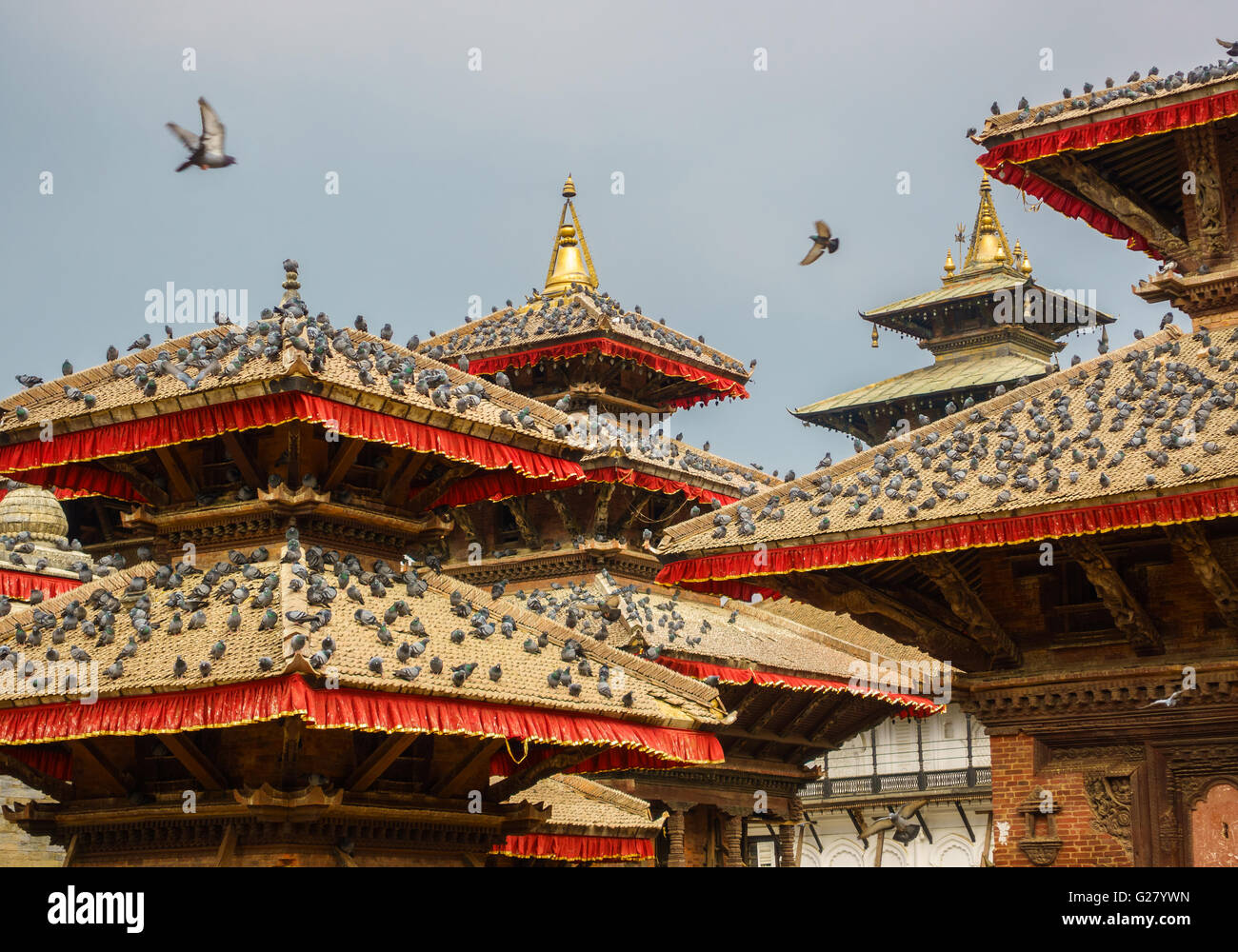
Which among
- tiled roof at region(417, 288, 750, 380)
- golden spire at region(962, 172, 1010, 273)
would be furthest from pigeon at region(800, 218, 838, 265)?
golden spire at region(962, 172, 1010, 273)

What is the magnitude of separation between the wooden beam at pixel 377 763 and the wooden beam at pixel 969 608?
556 centimetres

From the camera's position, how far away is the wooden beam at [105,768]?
44.8ft

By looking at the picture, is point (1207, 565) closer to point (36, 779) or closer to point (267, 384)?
point (267, 384)

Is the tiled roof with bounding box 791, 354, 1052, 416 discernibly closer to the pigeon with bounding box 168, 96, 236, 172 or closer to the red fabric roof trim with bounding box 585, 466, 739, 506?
the red fabric roof trim with bounding box 585, 466, 739, 506

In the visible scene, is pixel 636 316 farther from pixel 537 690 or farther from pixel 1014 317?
pixel 1014 317

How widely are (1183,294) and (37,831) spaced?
12.7 meters

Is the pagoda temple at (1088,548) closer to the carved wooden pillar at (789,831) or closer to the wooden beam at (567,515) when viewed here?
the wooden beam at (567,515)

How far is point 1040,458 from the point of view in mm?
16219

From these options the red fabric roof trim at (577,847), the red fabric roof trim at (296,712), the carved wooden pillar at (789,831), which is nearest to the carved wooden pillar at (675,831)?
the carved wooden pillar at (789,831)

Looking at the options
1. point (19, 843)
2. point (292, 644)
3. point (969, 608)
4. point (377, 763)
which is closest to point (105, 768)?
point (377, 763)

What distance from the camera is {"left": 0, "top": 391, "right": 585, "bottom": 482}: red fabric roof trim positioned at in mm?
13617

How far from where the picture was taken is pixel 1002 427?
17.4 meters

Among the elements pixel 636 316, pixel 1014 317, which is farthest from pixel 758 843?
pixel 636 316

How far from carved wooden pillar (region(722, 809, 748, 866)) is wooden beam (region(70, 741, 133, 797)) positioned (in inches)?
499
